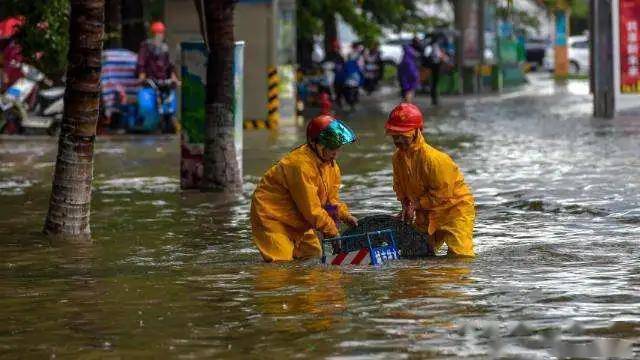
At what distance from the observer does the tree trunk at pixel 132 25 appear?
3266 cm

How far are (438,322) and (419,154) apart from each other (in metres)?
2.58

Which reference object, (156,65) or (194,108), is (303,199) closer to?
(194,108)

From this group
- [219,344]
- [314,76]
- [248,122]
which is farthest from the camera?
[314,76]

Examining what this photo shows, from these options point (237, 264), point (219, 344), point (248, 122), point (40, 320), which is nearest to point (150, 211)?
point (237, 264)

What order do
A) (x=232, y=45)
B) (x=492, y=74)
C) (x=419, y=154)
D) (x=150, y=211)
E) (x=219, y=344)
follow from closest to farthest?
(x=219, y=344)
(x=419, y=154)
(x=150, y=211)
(x=232, y=45)
(x=492, y=74)

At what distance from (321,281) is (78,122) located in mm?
3769

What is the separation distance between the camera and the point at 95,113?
563 inches

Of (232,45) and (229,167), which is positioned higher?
(232,45)

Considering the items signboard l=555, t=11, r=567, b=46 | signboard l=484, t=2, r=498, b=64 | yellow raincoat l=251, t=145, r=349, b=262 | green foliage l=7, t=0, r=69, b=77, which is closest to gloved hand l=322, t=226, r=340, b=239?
yellow raincoat l=251, t=145, r=349, b=262

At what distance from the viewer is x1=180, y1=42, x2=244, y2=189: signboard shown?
Result: 18.7m

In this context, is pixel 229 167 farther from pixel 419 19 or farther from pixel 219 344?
pixel 419 19

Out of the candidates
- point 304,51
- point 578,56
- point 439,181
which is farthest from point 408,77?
point 578,56

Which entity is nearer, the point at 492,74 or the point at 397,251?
the point at 397,251

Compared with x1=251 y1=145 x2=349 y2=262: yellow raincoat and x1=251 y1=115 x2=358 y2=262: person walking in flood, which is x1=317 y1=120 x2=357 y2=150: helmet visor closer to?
x1=251 y1=115 x2=358 y2=262: person walking in flood
